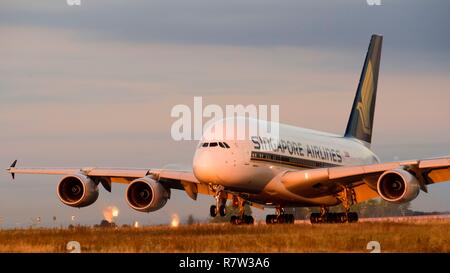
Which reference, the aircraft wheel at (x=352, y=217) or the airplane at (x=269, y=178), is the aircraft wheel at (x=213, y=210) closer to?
the airplane at (x=269, y=178)

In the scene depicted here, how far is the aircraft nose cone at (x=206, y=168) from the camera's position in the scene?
43.7 meters

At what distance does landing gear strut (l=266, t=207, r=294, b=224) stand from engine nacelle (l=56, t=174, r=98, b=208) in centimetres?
936

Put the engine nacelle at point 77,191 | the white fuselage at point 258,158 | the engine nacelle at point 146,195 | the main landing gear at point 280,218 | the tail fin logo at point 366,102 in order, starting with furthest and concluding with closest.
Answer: the tail fin logo at point 366,102 < the main landing gear at point 280,218 < the engine nacelle at point 77,191 < the engine nacelle at point 146,195 < the white fuselage at point 258,158

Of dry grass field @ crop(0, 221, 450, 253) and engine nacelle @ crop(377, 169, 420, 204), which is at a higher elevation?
engine nacelle @ crop(377, 169, 420, 204)

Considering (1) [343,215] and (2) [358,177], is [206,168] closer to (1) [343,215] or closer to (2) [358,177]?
(2) [358,177]

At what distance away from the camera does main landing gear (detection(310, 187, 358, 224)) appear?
49781mm

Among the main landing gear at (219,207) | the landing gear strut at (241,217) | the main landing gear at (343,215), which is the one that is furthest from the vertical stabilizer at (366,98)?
the main landing gear at (219,207)

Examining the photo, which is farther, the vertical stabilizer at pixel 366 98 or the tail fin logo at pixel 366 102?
the tail fin logo at pixel 366 102

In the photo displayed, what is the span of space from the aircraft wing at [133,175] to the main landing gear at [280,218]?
3.58 metres

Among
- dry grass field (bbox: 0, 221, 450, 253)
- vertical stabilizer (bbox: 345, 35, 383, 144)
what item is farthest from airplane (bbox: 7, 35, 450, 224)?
vertical stabilizer (bbox: 345, 35, 383, 144)

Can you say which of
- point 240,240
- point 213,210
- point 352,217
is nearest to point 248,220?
point 213,210

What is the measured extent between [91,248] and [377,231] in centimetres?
1126

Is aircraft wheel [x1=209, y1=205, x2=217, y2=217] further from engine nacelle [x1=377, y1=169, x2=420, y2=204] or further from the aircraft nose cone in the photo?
engine nacelle [x1=377, y1=169, x2=420, y2=204]
